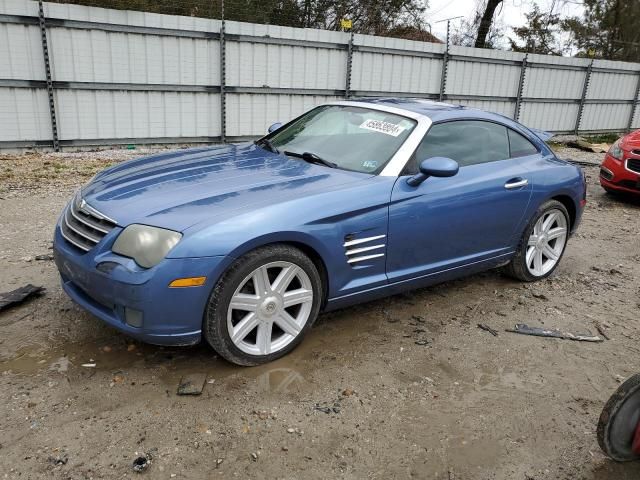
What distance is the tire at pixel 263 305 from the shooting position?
293 centimetres

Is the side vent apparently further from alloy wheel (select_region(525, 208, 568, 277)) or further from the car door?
alloy wheel (select_region(525, 208, 568, 277))

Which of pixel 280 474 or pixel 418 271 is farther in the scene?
pixel 418 271

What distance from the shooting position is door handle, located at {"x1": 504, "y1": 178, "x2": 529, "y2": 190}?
4.21m

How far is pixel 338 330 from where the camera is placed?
3.74 metres

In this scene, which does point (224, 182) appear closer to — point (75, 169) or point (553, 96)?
point (75, 169)

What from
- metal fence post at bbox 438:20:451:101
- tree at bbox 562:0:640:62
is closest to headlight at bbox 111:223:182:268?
metal fence post at bbox 438:20:451:101

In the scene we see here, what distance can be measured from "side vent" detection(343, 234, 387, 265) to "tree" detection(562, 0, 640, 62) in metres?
27.9

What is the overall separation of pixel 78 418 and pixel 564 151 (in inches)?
552

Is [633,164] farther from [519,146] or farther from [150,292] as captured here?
[150,292]

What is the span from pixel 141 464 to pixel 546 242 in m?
3.78

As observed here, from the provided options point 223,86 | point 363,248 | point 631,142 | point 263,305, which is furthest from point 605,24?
point 263,305

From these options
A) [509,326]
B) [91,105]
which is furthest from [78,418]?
[91,105]

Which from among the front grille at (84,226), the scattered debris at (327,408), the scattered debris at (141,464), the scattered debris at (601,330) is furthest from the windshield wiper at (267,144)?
the scattered debris at (601,330)

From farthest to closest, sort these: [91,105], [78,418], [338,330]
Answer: [91,105] → [338,330] → [78,418]
